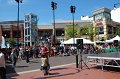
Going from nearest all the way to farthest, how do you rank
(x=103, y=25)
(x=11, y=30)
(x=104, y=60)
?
(x=104, y=60), (x=103, y=25), (x=11, y=30)

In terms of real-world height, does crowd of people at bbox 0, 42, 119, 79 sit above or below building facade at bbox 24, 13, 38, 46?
below

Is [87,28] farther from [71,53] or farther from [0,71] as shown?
[0,71]

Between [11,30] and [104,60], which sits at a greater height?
[11,30]

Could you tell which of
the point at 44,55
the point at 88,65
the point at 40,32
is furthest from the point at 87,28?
the point at 44,55

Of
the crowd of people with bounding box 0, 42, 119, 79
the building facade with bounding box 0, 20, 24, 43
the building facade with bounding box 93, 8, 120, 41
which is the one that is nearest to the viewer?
the crowd of people with bounding box 0, 42, 119, 79

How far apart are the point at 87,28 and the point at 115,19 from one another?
17.6 meters

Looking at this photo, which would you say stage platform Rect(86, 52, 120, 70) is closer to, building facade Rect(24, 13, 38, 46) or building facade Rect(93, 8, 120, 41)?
building facade Rect(93, 8, 120, 41)

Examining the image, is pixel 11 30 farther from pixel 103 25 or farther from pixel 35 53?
pixel 35 53

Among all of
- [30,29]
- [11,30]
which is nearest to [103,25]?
[30,29]

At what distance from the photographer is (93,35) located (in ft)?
240

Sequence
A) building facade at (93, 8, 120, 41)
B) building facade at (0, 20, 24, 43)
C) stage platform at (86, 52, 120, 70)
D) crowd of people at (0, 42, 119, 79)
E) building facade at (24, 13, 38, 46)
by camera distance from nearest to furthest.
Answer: crowd of people at (0, 42, 119, 79) < stage platform at (86, 52, 120, 70) < building facade at (93, 8, 120, 41) < building facade at (24, 13, 38, 46) < building facade at (0, 20, 24, 43)

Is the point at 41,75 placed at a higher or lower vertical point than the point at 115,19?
lower

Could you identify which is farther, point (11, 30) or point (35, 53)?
point (11, 30)

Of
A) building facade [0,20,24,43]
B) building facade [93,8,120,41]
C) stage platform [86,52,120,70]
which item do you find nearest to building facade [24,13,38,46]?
building facade [0,20,24,43]
